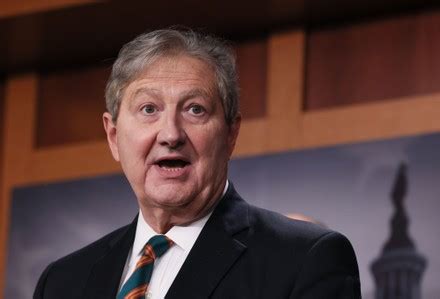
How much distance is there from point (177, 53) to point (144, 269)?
41cm

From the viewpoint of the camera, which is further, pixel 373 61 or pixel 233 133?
pixel 373 61

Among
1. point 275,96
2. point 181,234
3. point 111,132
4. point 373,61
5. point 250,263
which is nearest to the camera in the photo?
point 250,263

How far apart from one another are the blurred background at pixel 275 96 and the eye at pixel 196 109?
192 cm

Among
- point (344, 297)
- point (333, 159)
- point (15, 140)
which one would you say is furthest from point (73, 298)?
point (15, 140)

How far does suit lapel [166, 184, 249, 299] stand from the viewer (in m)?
2.12

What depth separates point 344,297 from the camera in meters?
2.05

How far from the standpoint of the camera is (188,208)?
7.34ft

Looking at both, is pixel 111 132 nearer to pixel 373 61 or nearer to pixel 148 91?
pixel 148 91

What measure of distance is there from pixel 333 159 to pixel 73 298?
6.88 ft

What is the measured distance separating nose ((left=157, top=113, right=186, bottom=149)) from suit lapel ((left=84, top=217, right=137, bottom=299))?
262 millimetres

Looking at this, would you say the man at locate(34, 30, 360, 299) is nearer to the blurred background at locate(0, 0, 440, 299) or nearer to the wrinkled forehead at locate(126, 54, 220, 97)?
the wrinkled forehead at locate(126, 54, 220, 97)

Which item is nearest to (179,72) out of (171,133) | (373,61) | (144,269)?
(171,133)

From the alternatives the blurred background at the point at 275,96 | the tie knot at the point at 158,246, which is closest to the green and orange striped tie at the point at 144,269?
the tie knot at the point at 158,246

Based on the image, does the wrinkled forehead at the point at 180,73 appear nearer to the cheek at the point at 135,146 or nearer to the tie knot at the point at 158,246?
the cheek at the point at 135,146
